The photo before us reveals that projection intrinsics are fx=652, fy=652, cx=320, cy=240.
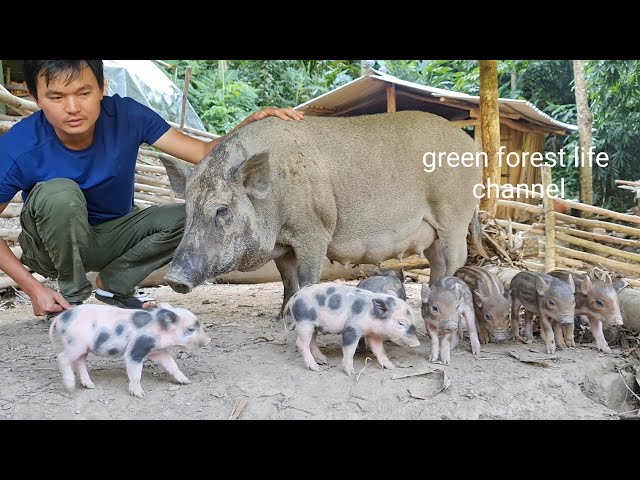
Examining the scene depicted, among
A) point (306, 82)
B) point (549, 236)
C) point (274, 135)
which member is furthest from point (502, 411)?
point (306, 82)

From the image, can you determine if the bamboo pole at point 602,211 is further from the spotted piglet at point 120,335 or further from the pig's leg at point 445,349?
the spotted piglet at point 120,335

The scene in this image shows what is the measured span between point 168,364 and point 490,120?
654 centimetres

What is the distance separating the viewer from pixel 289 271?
518 cm

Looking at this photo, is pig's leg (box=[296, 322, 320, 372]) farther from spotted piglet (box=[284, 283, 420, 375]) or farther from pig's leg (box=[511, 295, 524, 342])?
pig's leg (box=[511, 295, 524, 342])

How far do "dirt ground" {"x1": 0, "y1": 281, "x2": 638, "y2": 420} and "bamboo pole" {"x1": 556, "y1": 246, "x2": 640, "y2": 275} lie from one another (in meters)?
6.28

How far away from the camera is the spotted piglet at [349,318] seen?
12.0ft

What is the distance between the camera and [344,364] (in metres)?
3.66

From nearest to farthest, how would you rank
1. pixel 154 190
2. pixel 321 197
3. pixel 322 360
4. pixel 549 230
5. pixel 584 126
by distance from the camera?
pixel 322 360, pixel 321 197, pixel 154 190, pixel 549 230, pixel 584 126

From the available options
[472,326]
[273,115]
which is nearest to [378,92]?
[273,115]

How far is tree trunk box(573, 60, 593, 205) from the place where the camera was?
13.6m

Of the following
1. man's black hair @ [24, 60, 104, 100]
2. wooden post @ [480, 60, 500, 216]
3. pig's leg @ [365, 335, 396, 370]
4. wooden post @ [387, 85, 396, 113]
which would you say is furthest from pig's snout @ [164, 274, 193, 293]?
wooden post @ [387, 85, 396, 113]

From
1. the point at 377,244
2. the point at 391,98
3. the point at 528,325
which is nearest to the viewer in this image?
the point at 528,325

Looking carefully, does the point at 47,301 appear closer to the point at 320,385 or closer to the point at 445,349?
the point at 320,385
